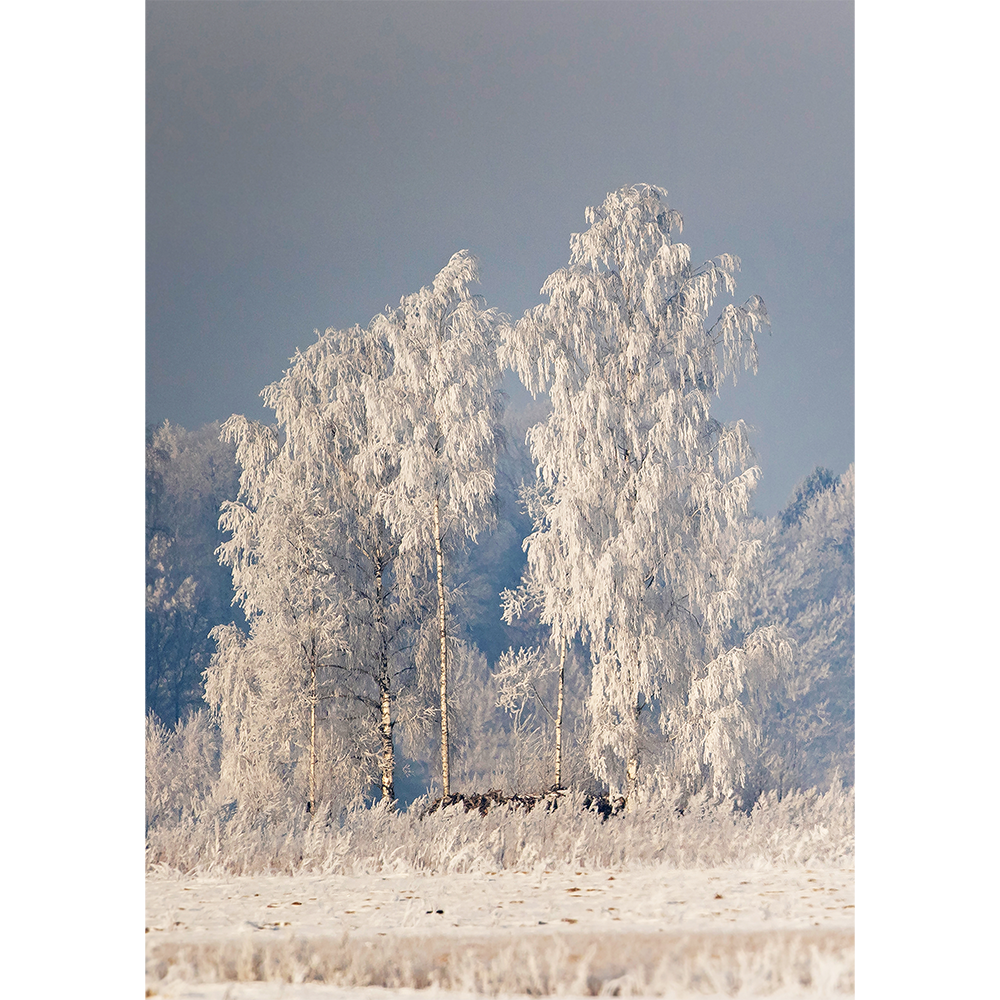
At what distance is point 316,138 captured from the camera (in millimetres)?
5309

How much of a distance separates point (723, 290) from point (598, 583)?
5.89ft

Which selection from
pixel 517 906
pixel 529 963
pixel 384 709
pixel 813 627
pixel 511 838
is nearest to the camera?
pixel 529 963

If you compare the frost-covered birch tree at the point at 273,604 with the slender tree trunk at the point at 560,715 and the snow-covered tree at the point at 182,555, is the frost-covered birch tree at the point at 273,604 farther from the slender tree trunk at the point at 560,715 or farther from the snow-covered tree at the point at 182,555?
the slender tree trunk at the point at 560,715

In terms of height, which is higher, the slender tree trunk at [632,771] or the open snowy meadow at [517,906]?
the slender tree trunk at [632,771]

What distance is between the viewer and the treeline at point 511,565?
16.8 ft

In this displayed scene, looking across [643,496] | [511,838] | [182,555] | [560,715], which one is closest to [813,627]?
[643,496]

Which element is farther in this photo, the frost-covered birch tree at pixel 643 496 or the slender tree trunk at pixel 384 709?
the slender tree trunk at pixel 384 709

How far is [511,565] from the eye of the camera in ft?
16.9

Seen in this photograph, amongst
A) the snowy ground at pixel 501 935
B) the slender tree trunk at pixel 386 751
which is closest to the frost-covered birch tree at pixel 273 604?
the slender tree trunk at pixel 386 751

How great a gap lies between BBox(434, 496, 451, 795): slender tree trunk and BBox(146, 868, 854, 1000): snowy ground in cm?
54

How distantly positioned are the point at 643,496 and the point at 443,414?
1202 millimetres

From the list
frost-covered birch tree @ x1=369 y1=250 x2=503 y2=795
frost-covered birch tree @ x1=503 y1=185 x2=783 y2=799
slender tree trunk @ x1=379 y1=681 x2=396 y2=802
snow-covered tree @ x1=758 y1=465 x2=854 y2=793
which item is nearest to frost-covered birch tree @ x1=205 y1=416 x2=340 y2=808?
slender tree trunk @ x1=379 y1=681 x2=396 y2=802

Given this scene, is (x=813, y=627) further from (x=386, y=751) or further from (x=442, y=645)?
(x=386, y=751)

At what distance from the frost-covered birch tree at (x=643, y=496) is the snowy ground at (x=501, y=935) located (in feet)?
2.13
